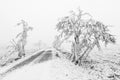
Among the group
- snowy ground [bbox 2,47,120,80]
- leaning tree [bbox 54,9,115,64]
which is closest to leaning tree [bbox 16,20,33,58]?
leaning tree [bbox 54,9,115,64]

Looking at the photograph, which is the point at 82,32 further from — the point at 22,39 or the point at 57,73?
the point at 22,39

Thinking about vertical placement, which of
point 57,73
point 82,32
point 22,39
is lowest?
point 57,73

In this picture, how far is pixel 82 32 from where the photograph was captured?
2492 cm

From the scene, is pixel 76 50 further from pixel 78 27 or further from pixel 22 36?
pixel 22 36

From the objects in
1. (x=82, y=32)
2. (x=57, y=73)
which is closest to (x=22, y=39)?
(x=82, y=32)

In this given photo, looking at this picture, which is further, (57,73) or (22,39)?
(22,39)

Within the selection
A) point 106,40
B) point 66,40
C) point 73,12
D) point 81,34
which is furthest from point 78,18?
point 106,40

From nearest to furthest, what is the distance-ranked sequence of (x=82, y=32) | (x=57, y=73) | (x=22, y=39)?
(x=57, y=73) → (x=82, y=32) → (x=22, y=39)

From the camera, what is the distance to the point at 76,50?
84.6ft

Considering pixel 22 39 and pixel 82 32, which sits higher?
pixel 82 32

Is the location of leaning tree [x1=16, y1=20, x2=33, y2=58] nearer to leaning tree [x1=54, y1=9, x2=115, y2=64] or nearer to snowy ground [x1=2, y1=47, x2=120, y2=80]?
leaning tree [x1=54, y1=9, x2=115, y2=64]

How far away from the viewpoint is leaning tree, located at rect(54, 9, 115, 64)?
930 inches

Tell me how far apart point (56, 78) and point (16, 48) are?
25.2 metres

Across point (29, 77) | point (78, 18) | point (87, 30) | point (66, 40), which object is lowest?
point (29, 77)
